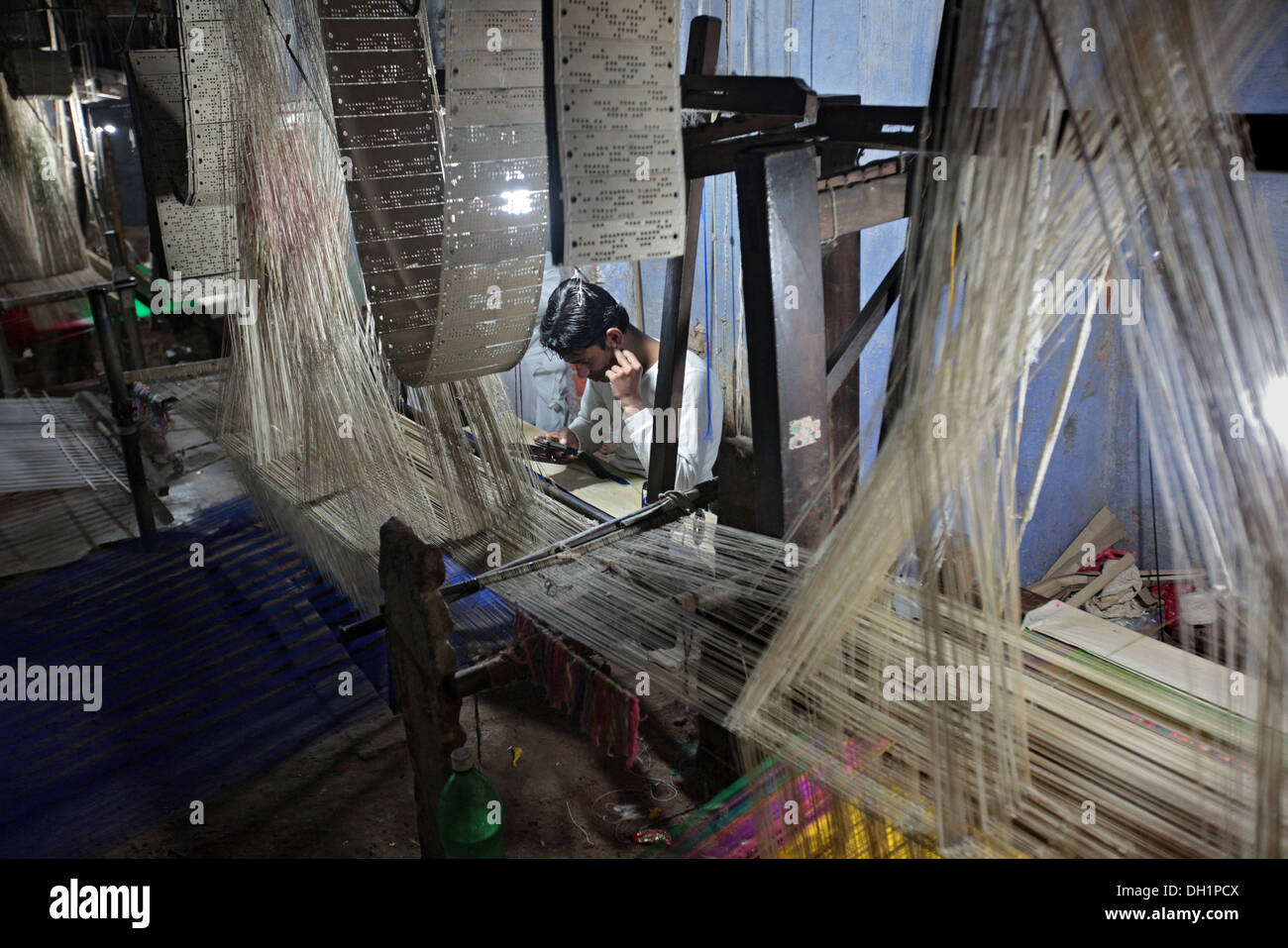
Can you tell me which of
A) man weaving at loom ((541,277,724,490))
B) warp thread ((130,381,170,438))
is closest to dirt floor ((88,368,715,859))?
man weaving at loom ((541,277,724,490))

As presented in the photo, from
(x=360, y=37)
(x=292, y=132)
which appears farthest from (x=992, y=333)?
(x=292, y=132)

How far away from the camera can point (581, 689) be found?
81.0 inches

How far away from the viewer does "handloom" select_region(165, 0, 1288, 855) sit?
50.2 inches

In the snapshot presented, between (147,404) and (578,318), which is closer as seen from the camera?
(578,318)

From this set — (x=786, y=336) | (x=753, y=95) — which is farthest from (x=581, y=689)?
(x=753, y=95)

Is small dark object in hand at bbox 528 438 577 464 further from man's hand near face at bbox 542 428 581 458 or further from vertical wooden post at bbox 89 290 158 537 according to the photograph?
vertical wooden post at bbox 89 290 158 537

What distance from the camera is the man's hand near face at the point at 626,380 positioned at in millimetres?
4211

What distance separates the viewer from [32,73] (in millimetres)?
6855

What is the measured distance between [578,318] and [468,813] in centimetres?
254

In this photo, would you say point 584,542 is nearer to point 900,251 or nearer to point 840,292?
point 840,292

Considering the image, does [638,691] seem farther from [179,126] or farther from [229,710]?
[179,126]

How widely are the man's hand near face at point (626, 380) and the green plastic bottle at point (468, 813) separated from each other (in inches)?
99.6

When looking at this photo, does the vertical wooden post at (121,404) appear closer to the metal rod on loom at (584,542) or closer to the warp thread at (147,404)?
the warp thread at (147,404)

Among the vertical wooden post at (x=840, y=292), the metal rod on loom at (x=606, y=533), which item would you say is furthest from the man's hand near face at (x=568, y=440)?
the vertical wooden post at (x=840, y=292)
